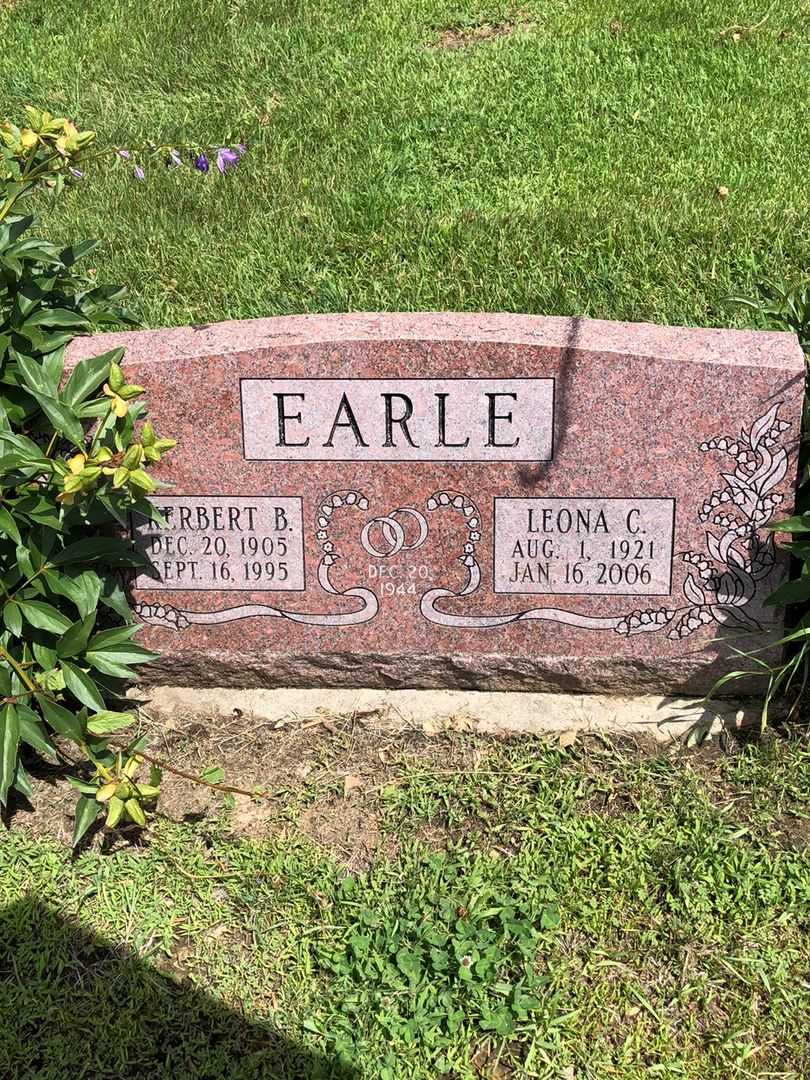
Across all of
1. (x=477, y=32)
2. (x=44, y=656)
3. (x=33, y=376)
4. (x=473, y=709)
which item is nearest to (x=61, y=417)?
(x=33, y=376)

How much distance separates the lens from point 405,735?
338cm

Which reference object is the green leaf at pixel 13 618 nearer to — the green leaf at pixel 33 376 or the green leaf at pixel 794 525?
the green leaf at pixel 33 376

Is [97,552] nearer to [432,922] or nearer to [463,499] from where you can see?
[463,499]

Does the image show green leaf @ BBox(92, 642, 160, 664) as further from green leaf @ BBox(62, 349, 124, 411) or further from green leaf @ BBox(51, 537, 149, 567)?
green leaf @ BBox(62, 349, 124, 411)

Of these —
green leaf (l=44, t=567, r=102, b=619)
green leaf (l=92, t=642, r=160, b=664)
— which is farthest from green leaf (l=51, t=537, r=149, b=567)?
green leaf (l=92, t=642, r=160, b=664)

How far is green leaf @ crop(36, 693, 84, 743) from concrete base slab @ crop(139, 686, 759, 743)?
22.4 inches

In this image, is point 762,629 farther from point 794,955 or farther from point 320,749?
point 320,749

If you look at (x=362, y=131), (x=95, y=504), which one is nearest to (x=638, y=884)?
(x=95, y=504)

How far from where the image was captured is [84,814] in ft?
9.53

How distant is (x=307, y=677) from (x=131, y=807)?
0.81m

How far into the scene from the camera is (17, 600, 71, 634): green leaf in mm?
2936

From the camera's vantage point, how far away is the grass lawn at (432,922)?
2.60 m

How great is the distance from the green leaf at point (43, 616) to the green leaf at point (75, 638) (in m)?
0.02


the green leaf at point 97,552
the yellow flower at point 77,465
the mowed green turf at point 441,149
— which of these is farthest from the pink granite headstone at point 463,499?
the mowed green turf at point 441,149
